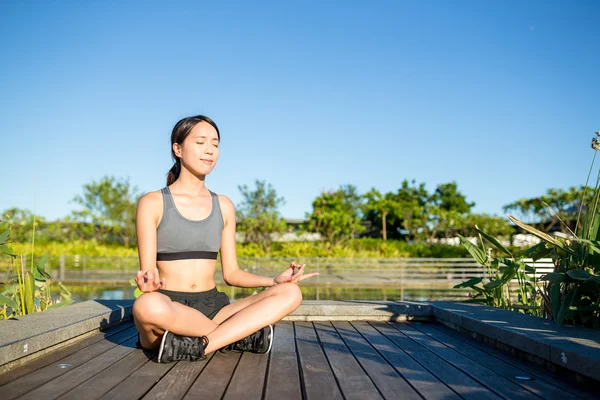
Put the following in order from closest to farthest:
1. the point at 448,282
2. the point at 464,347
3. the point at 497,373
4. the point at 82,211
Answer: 1. the point at 497,373
2. the point at 464,347
3. the point at 448,282
4. the point at 82,211

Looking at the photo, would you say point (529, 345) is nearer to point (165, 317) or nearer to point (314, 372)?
point (314, 372)

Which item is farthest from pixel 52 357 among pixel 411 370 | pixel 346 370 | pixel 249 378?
pixel 411 370

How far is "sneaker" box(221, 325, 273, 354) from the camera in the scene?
2.55 metres

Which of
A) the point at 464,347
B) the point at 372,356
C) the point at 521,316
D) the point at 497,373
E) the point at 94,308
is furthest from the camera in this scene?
the point at 94,308

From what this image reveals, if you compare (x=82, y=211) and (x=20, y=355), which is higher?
(x=82, y=211)

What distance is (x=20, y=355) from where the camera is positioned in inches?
90.2

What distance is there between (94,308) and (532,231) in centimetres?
284

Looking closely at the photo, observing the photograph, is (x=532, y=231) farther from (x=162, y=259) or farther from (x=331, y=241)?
(x=331, y=241)

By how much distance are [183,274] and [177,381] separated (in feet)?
2.14

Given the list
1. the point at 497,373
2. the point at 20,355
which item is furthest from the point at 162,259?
the point at 497,373

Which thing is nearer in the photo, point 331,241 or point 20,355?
point 20,355

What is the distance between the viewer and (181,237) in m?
2.58

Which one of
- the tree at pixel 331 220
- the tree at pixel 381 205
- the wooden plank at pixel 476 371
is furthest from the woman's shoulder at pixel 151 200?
the tree at pixel 381 205

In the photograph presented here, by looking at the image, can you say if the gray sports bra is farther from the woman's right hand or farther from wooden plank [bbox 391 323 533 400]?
wooden plank [bbox 391 323 533 400]
